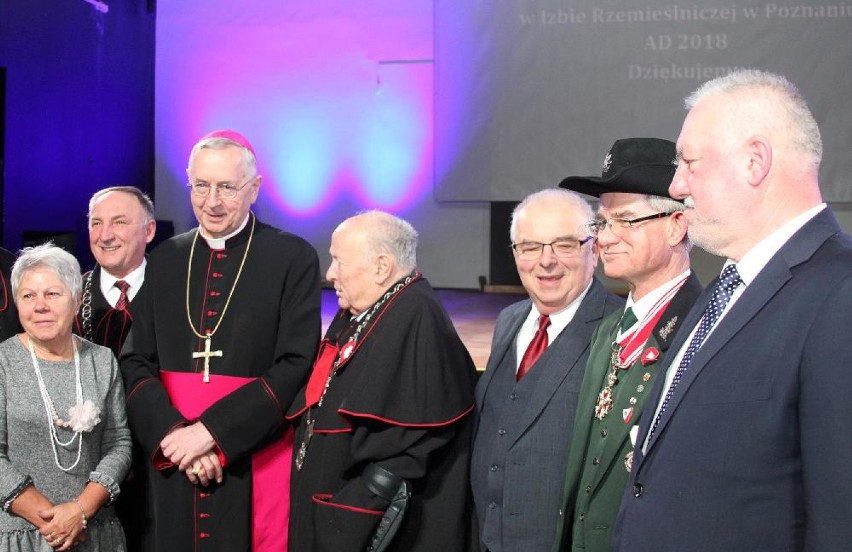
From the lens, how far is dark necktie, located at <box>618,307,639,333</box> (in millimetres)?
2102

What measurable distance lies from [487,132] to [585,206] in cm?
603

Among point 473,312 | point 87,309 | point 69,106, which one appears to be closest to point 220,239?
point 87,309

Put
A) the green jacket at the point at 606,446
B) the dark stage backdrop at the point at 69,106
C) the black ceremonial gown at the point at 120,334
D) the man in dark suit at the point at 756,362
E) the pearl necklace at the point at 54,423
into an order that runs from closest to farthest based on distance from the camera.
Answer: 1. the man in dark suit at the point at 756,362
2. the green jacket at the point at 606,446
3. the pearl necklace at the point at 54,423
4. the black ceremonial gown at the point at 120,334
5. the dark stage backdrop at the point at 69,106

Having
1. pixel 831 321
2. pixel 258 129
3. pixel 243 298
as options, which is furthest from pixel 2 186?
pixel 831 321

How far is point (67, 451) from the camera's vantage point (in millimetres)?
2602

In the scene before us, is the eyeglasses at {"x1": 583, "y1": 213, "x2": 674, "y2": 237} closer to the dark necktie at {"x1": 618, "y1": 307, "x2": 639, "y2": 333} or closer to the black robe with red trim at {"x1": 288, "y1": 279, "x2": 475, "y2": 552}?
the dark necktie at {"x1": 618, "y1": 307, "x2": 639, "y2": 333}

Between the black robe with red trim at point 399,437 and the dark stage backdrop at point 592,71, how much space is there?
5702 mm

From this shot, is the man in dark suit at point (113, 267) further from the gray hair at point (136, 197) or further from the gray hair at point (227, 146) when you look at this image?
the gray hair at point (227, 146)

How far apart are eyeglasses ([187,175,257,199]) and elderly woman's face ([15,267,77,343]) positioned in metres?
0.49

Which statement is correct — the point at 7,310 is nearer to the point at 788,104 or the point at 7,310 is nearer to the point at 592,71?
the point at 788,104

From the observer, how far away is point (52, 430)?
2.57 metres

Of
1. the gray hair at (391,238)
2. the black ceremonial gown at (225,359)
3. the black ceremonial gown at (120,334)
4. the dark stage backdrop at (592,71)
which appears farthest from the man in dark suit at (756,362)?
the dark stage backdrop at (592,71)

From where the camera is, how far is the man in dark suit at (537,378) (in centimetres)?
217

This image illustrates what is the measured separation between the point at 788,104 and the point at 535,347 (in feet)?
3.62
